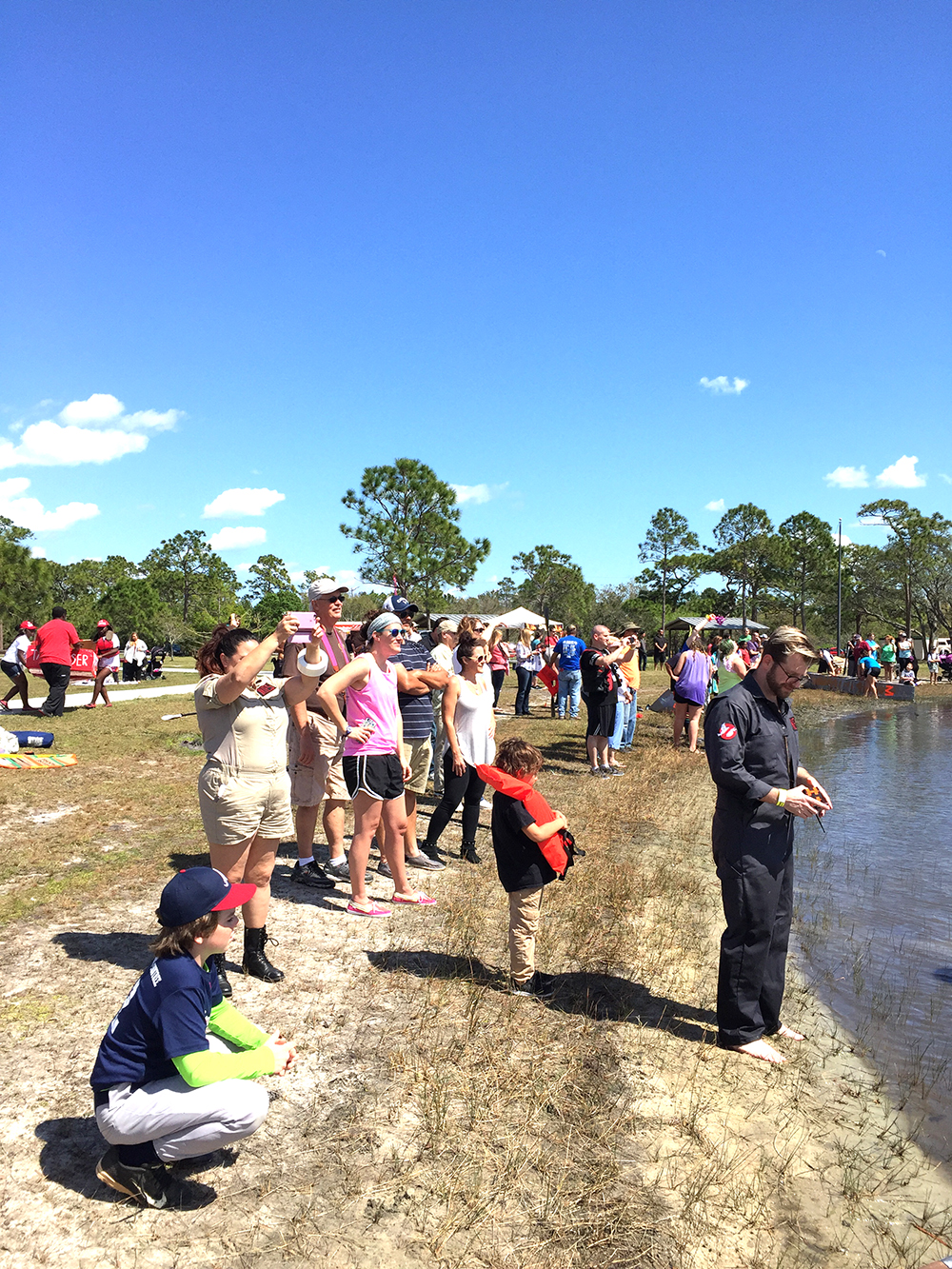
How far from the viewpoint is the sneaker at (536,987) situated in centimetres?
462

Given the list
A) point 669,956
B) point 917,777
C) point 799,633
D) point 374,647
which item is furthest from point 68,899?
point 917,777

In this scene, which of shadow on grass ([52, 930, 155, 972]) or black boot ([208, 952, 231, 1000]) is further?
shadow on grass ([52, 930, 155, 972])

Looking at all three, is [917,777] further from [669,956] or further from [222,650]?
[222,650]

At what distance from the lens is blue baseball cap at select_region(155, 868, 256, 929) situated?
121 inches

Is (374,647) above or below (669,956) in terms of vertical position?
above

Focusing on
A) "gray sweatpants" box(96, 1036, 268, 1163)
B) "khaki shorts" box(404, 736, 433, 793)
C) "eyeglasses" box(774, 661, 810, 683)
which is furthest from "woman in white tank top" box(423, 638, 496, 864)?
"gray sweatpants" box(96, 1036, 268, 1163)

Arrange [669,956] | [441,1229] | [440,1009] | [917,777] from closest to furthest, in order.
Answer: [441,1229] < [440,1009] < [669,956] < [917,777]

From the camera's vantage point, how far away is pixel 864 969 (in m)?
5.50

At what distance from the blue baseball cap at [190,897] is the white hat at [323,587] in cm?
272

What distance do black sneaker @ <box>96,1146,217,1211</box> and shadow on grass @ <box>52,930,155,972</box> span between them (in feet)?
6.18

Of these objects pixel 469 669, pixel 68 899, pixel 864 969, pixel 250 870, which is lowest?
pixel 864 969

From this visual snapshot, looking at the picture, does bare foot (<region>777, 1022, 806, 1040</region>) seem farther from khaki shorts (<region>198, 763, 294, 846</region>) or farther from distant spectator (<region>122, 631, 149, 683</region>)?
distant spectator (<region>122, 631, 149, 683</region>)

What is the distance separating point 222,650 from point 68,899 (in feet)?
8.91

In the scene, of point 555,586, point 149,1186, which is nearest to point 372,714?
point 149,1186
